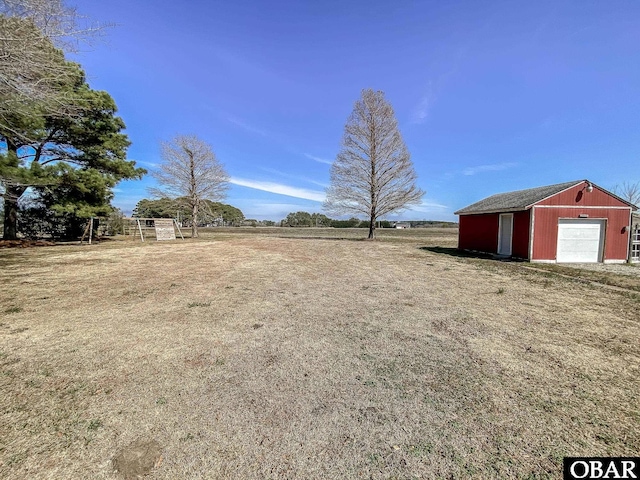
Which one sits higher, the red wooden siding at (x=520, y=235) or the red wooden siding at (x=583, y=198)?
the red wooden siding at (x=583, y=198)

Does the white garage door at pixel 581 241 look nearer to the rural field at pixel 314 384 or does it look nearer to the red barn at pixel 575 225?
the red barn at pixel 575 225

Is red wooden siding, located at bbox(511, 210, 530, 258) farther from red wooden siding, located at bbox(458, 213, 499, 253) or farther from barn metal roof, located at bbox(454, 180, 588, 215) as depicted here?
red wooden siding, located at bbox(458, 213, 499, 253)

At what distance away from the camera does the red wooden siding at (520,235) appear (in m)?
11.2

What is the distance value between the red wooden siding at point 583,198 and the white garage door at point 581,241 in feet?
2.31

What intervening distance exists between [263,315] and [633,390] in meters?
4.12

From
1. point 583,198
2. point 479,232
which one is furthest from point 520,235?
point 479,232

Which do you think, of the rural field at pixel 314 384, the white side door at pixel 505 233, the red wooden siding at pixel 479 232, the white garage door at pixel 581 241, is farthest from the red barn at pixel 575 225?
the rural field at pixel 314 384

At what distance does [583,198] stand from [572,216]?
32.2 inches

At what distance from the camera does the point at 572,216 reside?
436 inches

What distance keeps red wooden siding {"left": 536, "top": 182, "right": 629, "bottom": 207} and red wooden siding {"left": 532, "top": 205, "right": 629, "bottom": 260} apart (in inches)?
6.2

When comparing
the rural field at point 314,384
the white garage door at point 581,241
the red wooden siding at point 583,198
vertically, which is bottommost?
the rural field at point 314,384

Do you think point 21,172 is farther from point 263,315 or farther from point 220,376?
point 220,376

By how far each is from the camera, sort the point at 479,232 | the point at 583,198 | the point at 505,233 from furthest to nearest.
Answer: the point at 479,232 → the point at 505,233 → the point at 583,198

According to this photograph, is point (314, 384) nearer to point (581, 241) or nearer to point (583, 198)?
point (581, 241)
